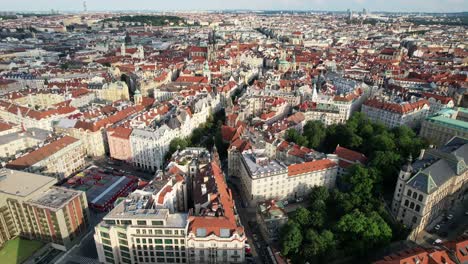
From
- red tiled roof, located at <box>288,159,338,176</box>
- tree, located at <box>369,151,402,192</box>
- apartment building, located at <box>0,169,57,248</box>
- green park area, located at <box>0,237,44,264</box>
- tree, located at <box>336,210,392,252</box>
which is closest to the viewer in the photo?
tree, located at <box>336,210,392,252</box>

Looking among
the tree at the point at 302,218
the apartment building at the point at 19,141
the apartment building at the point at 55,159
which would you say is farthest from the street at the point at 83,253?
the apartment building at the point at 19,141

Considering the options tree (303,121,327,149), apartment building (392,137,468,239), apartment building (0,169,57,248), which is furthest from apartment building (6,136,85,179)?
apartment building (392,137,468,239)

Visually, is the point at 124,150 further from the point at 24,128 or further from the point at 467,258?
the point at 467,258

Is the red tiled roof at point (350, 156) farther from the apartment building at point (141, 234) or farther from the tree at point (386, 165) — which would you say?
the apartment building at point (141, 234)

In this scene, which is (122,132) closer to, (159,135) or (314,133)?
(159,135)

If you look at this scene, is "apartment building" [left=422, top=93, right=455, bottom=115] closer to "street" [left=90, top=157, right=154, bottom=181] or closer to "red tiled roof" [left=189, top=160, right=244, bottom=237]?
"red tiled roof" [left=189, top=160, right=244, bottom=237]
